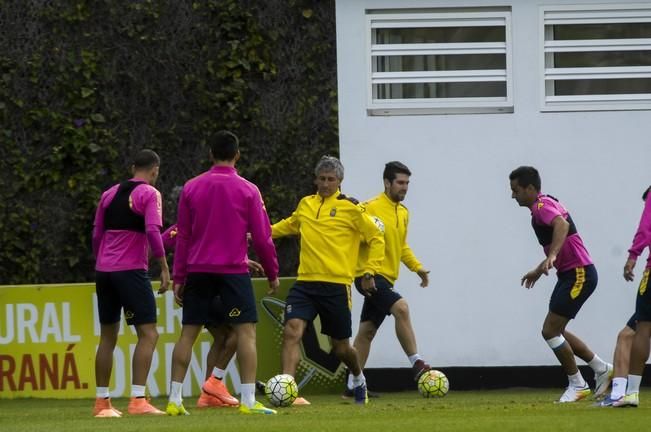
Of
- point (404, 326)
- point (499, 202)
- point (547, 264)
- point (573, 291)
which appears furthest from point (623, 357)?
point (499, 202)

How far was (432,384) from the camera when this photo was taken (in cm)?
1287

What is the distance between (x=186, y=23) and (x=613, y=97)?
4.64 meters

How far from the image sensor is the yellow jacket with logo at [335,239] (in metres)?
11.9

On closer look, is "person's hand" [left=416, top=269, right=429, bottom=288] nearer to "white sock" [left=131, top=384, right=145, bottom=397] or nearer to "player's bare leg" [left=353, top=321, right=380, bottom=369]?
"player's bare leg" [left=353, top=321, right=380, bottom=369]

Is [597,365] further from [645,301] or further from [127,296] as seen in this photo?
[127,296]

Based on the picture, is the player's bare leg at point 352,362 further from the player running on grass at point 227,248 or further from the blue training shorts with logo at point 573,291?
the blue training shorts with logo at point 573,291

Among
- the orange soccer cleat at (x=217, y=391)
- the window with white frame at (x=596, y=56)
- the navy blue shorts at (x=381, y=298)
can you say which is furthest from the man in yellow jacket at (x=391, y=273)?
the window with white frame at (x=596, y=56)

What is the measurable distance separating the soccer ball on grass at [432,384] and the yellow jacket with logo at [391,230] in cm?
101

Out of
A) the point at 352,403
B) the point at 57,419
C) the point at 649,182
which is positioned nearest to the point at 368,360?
the point at 352,403

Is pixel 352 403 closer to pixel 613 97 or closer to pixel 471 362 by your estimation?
pixel 471 362

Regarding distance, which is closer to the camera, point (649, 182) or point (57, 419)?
point (57, 419)

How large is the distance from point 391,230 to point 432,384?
4.96ft

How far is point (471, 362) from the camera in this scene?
14.4m

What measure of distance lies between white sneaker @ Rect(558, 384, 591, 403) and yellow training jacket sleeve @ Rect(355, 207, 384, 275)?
1998 millimetres
